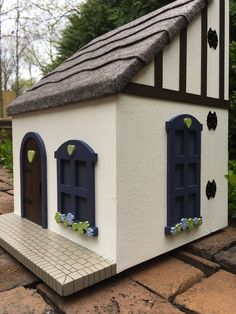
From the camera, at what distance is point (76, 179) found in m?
2.70

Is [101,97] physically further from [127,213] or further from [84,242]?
[84,242]

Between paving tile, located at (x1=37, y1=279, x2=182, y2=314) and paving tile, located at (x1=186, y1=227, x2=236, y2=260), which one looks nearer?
paving tile, located at (x1=37, y1=279, x2=182, y2=314)

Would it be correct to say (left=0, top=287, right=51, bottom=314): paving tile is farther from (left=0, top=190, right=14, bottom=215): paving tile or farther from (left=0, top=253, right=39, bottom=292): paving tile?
(left=0, top=190, right=14, bottom=215): paving tile

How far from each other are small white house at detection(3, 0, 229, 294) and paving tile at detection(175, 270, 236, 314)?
0.47 metres

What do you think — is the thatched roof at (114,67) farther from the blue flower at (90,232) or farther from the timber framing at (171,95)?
the blue flower at (90,232)

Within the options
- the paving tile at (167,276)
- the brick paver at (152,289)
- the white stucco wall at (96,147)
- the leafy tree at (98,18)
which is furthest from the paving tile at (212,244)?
the leafy tree at (98,18)

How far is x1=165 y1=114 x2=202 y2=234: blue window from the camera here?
2711 mm

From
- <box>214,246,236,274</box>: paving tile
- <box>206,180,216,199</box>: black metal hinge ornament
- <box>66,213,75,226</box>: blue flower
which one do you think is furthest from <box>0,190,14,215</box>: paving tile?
<box>214,246,236,274</box>: paving tile

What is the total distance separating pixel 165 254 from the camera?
9.42ft

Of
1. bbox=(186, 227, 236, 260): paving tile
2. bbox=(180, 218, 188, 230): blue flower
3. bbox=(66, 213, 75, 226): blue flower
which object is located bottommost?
bbox=(186, 227, 236, 260): paving tile

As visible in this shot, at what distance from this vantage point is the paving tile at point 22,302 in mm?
2031

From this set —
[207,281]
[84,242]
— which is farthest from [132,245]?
[207,281]

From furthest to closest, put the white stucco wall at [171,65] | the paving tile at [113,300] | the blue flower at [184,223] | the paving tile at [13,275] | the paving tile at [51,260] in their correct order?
the blue flower at [184,223], the white stucco wall at [171,65], the paving tile at [13,275], the paving tile at [51,260], the paving tile at [113,300]

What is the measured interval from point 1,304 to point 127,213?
109cm
